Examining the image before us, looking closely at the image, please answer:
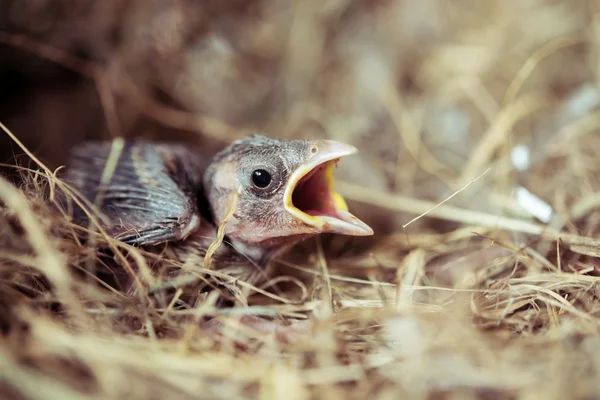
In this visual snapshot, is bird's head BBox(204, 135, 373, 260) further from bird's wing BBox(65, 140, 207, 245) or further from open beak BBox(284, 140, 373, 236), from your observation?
bird's wing BBox(65, 140, 207, 245)

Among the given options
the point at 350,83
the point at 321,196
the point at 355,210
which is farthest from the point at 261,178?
the point at 350,83

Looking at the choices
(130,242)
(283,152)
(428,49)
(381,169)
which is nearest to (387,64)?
(428,49)

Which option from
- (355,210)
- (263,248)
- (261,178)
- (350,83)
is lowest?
(263,248)

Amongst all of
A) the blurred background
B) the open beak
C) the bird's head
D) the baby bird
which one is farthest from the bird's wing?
the blurred background

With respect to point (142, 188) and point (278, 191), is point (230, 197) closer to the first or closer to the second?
Answer: point (278, 191)

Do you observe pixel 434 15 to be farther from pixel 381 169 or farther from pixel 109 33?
pixel 109 33

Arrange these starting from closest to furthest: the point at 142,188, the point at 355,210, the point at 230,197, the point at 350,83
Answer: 1. the point at 230,197
2. the point at 142,188
3. the point at 355,210
4. the point at 350,83
